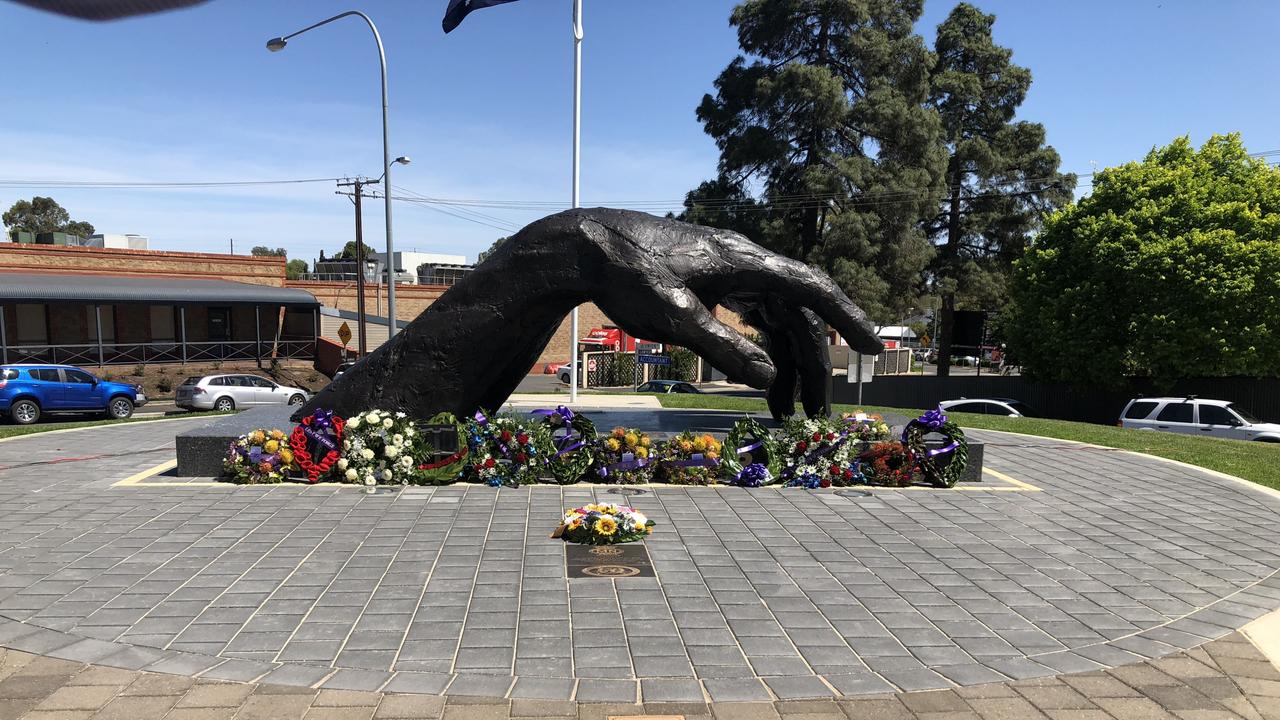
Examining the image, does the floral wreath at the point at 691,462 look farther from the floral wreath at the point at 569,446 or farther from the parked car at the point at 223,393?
the parked car at the point at 223,393

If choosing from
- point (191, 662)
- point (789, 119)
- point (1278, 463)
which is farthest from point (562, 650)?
point (789, 119)

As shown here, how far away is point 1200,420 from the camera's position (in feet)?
54.0

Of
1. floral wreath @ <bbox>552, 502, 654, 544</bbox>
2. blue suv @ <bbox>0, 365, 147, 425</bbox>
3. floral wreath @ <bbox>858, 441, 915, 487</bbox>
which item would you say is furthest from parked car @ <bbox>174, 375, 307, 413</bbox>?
floral wreath @ <bbox>858, 441, 915, 487</bbox>

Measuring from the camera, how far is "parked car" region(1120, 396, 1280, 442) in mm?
15734

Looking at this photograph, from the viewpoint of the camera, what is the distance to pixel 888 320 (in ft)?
100

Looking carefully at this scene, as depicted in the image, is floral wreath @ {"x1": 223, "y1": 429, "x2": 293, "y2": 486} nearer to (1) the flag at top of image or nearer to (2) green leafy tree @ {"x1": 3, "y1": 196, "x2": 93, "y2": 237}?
(1) the flag at top of image

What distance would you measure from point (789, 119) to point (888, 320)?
9106mm

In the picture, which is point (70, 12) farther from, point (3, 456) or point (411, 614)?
point (3, 456)

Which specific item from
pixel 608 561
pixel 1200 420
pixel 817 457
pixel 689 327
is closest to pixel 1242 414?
pixel 1200 420

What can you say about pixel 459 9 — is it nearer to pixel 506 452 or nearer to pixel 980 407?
pixel 506 452

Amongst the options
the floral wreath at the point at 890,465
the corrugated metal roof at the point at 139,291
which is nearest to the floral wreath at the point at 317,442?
the floral wreath at the point at 890,465

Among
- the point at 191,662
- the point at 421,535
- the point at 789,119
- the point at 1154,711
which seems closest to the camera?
the point at 1154,711

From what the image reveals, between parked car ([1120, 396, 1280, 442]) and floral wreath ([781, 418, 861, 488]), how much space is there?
11.8 metres

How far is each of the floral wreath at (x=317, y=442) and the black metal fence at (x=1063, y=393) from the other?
76.5 ft
